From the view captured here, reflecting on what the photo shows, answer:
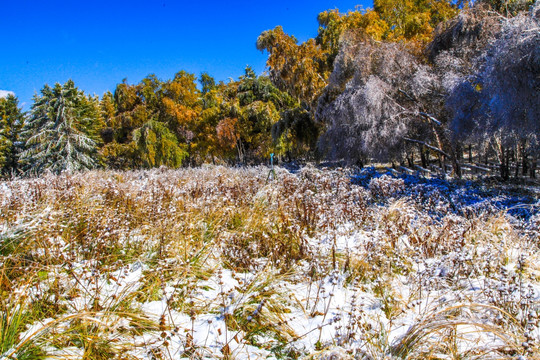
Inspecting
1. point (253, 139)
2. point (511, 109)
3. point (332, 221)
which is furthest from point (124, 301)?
point (253, 139)

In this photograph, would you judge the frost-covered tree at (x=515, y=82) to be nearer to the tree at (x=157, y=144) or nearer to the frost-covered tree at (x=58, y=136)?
the tree at (x=157, y=144)

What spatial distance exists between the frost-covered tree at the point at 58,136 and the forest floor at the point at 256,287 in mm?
19951

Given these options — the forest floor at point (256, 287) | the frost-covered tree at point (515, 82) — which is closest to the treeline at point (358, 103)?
the frost-covered tree at point (515, 82)

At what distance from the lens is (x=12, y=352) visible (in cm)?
153

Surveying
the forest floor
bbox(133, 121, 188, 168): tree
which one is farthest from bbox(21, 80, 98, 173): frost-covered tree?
the forest floor

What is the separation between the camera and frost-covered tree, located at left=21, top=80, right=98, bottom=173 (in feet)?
70.4

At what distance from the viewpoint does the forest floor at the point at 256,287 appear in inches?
72.5

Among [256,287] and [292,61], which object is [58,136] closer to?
[292,61]

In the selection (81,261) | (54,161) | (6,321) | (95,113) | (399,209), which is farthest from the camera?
(95,113)

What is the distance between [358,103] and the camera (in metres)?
11.6

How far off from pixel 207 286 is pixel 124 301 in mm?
710

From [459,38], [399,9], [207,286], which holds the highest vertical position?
[399,9]

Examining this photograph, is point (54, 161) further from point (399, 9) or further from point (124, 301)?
point (399, 9)

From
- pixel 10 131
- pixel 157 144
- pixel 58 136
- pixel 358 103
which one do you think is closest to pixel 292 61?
pixel 358 103
